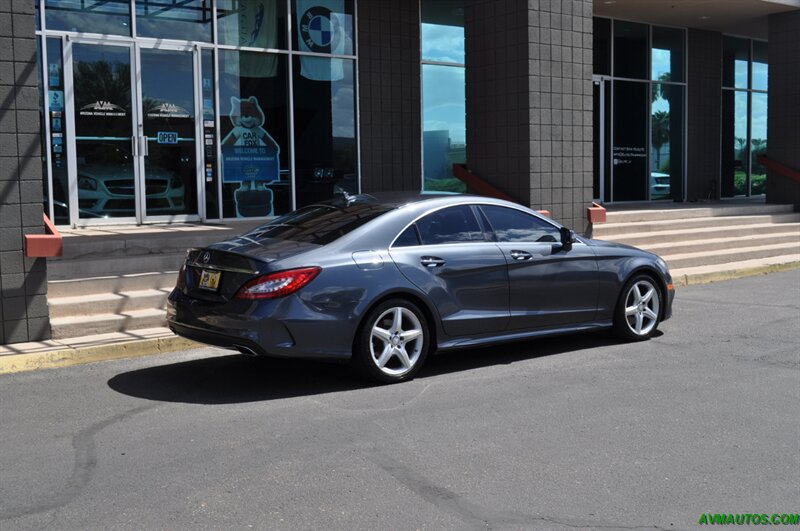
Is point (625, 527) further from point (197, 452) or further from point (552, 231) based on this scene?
point (552, 231)

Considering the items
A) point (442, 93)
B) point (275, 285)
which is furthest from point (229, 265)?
point (442, 93)

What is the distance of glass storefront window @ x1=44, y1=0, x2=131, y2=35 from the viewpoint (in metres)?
12.3

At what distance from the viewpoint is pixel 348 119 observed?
1534 centimetres

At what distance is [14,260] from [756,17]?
1712cm

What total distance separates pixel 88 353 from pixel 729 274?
9.99 meters

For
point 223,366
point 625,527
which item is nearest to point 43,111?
point 223,366

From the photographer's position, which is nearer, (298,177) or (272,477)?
(272,477)

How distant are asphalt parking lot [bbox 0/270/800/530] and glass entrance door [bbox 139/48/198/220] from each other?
575cm

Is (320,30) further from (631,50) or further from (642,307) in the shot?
(642,307)

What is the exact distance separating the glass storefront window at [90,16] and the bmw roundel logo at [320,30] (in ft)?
10.3

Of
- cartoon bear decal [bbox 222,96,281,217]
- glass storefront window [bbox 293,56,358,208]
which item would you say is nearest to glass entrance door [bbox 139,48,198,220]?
cartoon bear decal [bbox 222,96,281,217]

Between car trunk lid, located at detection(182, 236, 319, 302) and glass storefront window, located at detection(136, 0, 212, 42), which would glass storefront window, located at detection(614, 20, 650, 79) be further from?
car trunk lid, located at detection(182, 236, 319, 302)

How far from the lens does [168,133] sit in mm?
13320

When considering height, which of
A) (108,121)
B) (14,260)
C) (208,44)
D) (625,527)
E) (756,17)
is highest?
(756,17)
